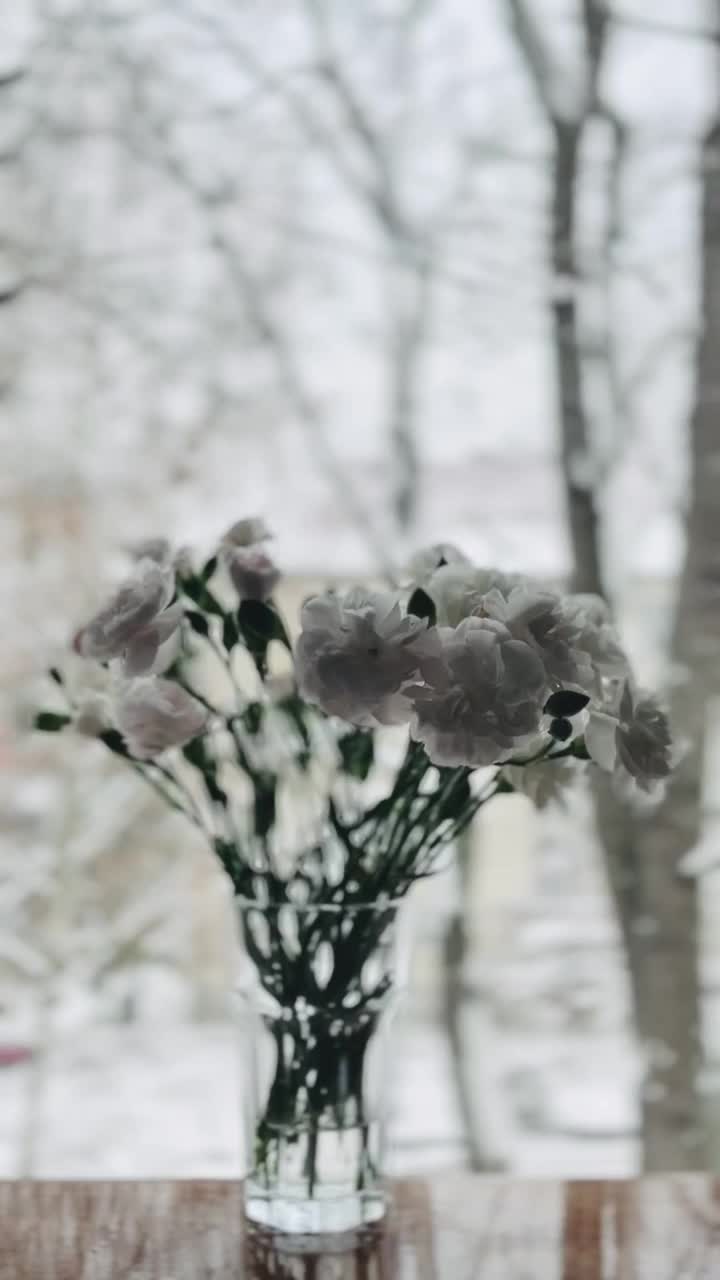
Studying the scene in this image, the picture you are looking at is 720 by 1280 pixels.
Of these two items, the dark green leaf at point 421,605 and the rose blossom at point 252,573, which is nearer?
the dark green leaf at point 421,605

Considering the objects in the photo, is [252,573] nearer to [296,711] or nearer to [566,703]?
[296,711]

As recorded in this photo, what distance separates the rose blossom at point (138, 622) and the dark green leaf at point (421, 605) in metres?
0.15

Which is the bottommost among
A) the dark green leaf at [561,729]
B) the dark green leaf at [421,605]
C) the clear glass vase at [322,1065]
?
the clear glass vase at [322,1065]

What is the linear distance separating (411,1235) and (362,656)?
469mm

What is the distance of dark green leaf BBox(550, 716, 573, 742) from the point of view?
0.97m

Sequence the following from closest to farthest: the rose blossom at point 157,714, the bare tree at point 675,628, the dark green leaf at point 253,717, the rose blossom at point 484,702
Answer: the rose blossom at point 484,702
the rose blossom at point 157,714
the dark green leaf at point 253,717
the bare tree at point 675,628

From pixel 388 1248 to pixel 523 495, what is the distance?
882mm

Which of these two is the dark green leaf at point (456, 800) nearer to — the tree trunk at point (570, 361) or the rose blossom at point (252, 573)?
the rose blossom at point (252, 573)

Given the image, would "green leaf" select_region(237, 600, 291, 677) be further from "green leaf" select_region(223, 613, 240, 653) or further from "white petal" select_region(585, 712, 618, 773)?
"white petal" select_region(585, 712, 618, 773)

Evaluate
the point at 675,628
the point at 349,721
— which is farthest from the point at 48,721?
the point at 675,628

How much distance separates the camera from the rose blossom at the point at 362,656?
0.96 metres

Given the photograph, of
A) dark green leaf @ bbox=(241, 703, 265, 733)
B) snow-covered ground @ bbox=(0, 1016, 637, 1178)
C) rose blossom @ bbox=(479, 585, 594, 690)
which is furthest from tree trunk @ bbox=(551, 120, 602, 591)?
rose blossom @ bbox=(479, 585, 594, 690)

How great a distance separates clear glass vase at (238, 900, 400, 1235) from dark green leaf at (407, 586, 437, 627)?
0.24 metres

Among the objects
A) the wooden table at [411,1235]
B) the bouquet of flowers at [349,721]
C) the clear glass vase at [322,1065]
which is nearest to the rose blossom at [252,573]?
the bouquet of flowers at [349,721]
